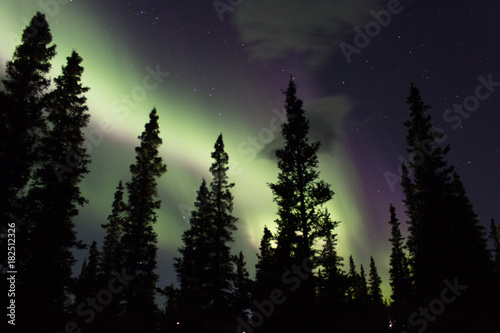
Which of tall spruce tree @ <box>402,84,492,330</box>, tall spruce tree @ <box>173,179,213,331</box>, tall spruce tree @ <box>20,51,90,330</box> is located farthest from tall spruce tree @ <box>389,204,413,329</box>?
tall spruce tree @ <box>20,51,90,330</box>

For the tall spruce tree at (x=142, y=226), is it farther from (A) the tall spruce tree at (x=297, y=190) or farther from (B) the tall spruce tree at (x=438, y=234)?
(B) the tall spruce tree at (x=438, y=234)

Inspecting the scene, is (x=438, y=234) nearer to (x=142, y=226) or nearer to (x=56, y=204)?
(x=142, y=226)

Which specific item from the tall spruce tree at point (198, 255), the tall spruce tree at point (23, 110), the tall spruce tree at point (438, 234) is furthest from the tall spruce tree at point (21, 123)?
the tall spruce tree at point (438, 234)

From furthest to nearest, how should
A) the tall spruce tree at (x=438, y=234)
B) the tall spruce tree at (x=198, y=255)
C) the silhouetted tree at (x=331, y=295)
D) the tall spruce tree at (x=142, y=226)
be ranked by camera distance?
the tall spruce tree at (x=198, y=255) < the tall spruce tree at (x=142, y=226) < the tall spruce tree at (x=438, y=234) < the silhouetted tree at (x=331, y=295)

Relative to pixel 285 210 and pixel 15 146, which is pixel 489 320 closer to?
pixel 285 210

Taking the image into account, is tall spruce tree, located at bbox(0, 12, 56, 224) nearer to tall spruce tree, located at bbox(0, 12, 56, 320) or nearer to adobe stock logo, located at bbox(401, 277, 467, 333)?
tall spruce tree, located at bbox(0, 12, 56, 320)

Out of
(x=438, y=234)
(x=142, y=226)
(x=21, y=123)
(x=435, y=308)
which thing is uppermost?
(x=21, y=123)

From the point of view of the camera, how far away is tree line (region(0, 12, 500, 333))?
38.8ft

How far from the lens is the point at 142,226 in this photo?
22.7m

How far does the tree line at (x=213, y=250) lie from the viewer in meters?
11.8

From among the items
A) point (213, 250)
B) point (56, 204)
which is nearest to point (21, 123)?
point (56, 204)

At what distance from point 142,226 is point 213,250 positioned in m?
7.05

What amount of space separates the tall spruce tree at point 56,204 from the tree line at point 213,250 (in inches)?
2.4

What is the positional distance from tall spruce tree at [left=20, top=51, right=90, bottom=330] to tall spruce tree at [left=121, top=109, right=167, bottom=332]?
478cm
